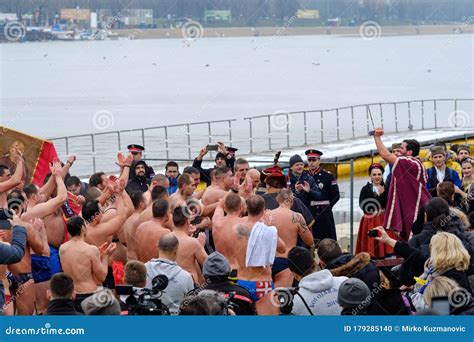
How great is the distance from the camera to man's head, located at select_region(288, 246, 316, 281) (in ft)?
24.6

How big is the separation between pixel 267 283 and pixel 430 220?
148cm

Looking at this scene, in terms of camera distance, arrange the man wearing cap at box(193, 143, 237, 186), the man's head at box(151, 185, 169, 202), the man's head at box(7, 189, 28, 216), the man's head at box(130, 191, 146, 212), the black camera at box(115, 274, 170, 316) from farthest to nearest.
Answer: the man wearing cap at box(193, 143, 237, 186) < the man's head at box(151, 185, 169, 202) < the man's head at box(130, 191, 146, 212) < the man's head at box(7, 189, 28, 216) < the black camera at box(115, 274, 170, 316)

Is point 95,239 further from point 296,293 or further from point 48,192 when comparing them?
point 296,293

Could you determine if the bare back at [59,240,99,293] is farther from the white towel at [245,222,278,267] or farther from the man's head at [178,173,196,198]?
the man's head at [178,173,196,198]

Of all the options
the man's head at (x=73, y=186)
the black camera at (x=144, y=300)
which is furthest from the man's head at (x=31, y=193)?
the black camera at (x=144, y=300)

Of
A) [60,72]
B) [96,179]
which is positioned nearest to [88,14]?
[60,72]

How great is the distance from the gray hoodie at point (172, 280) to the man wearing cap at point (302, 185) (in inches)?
169

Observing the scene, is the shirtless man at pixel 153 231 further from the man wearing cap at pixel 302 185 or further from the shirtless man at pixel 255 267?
the man wearing cap at pixel 302 185

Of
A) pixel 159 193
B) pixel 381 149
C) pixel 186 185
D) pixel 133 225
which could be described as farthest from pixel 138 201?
pixel 381 149

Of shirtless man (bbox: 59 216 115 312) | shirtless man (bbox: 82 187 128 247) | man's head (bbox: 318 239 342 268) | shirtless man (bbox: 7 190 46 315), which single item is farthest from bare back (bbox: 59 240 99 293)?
man's head (bbox: 318 239 342 268)

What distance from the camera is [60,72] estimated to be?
5989 inches

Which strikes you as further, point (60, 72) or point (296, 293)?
point (60, 72)

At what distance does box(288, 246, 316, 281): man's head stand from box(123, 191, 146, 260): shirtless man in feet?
8.49

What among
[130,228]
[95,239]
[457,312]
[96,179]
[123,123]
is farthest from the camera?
[123,123]
